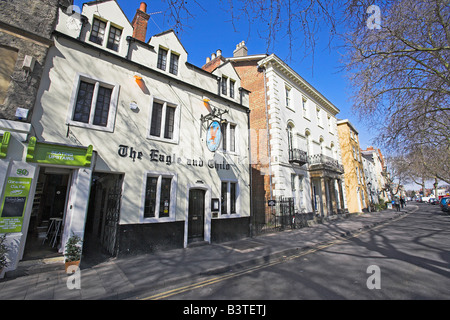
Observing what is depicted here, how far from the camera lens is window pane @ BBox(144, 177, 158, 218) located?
8.11m

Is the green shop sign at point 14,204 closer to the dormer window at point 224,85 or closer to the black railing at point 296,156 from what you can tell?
the dormer window at point 224,85

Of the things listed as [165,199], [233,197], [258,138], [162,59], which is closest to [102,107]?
[162,59]

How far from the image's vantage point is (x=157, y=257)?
7270 mm

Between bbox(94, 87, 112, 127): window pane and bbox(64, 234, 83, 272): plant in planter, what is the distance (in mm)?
4305

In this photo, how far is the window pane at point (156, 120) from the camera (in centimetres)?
893

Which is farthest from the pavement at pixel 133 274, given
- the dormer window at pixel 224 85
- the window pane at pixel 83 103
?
the dormer window at pixel 224 85

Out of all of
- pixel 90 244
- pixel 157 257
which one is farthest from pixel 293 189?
pixel 90 244

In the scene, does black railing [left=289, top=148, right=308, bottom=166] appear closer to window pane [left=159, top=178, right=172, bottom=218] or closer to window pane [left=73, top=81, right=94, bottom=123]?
window pane [left=159, top=178, right=172, bottom=218]

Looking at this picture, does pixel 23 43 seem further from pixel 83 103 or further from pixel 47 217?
pixel 47 217

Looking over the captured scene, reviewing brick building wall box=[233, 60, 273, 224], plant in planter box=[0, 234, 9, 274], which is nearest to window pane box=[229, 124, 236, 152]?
brick building wall box=[233, 60, 273, 224]

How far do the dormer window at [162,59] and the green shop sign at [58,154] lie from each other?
5372 mm
